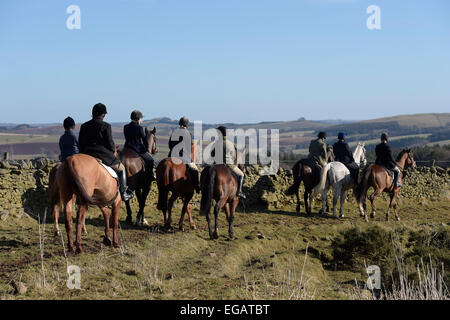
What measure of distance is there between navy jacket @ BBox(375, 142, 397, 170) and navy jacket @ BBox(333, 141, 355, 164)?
2.85 ft

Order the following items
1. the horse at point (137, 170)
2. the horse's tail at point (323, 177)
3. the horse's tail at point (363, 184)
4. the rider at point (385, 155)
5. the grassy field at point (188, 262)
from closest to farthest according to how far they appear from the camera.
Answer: the grassy field at point (188, 262) < the horse at point (137, 170) < the horse's tail at point (363, 184) < the rider at point (385, 155) < the horse's tail at point (323, 177)

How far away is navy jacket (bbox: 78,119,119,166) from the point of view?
355 inches

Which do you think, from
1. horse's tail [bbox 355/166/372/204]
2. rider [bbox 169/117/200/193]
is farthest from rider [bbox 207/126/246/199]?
horse's tail [bbox 355/166/372/204]

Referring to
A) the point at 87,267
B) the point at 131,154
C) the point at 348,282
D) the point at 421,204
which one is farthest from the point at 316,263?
the point at 421,204

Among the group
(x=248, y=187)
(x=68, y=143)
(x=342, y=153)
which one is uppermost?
(x=68, y=143)

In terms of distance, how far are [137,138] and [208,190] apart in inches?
83.5

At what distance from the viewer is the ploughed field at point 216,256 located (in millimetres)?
6898

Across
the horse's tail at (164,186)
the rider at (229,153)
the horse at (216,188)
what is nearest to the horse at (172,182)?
the horse's tail at (164,186)

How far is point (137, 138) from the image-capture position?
1194 centimetres

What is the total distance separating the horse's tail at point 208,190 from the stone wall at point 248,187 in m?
3.13

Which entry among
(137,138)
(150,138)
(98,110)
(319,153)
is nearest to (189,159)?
(150,138)

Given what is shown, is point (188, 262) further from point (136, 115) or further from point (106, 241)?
point (136, 115)

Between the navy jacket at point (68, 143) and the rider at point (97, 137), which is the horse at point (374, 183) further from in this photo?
the rider at point (97, 137)
